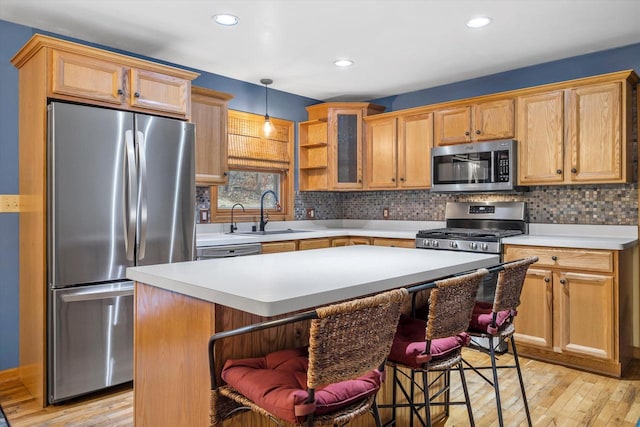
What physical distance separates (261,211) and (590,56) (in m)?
3.10

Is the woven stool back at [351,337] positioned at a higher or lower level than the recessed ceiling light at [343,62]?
lower

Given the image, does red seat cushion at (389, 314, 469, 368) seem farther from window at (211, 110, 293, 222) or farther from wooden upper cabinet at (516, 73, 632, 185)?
window at (211, 110, 293, 222)

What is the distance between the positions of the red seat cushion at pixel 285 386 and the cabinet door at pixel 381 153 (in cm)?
334

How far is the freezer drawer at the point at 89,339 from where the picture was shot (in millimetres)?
2623

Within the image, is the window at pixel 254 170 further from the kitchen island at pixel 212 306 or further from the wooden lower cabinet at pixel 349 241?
the kitchen island at pixel 212 306

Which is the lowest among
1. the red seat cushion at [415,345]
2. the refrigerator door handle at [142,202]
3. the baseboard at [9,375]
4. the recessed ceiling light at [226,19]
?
the baseboard at [9,375]

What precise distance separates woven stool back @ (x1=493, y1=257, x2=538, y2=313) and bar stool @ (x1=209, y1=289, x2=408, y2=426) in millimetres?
709

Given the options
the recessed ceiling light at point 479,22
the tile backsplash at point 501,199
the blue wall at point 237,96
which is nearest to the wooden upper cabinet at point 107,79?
the blue wall at point 237,96

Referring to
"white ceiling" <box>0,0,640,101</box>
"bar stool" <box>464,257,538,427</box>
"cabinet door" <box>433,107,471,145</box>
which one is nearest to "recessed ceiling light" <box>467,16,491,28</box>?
"white ceiling" <box>0,0,640,101</box>

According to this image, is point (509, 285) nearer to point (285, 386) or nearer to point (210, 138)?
point (285, 386)

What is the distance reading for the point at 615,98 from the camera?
10.7ft

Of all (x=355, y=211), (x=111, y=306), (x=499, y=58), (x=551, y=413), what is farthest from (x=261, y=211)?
(x=551, y=413)

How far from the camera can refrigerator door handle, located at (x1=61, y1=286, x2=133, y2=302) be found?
104 inches

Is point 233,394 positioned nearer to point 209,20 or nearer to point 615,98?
point 209,20
